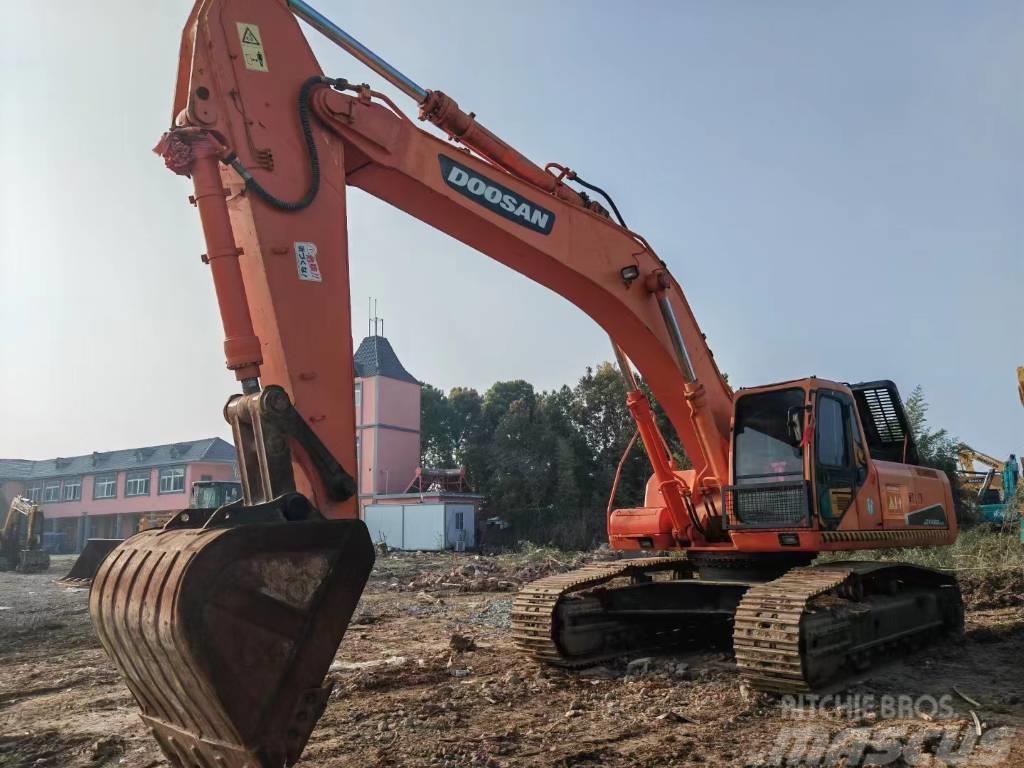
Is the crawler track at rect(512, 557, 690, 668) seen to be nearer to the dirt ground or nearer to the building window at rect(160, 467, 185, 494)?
the dirt ground

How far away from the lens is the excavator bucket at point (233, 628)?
3389mm

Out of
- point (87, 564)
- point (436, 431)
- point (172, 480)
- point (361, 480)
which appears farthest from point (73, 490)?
point (87, 564)

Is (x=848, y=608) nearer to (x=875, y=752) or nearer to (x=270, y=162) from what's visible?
(x=875, y=752)

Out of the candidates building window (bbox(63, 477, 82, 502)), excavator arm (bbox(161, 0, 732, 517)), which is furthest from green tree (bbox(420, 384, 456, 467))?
excavator arm (bbox(161, 0, 732, 517))

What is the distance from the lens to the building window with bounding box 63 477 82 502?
53.1m

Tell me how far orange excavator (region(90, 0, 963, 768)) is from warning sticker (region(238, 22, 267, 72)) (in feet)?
0.04

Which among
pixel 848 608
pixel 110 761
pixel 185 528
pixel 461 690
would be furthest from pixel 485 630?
pixel 185 528

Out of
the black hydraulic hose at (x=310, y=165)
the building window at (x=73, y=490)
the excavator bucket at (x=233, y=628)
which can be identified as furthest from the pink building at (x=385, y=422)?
the excavator bucket at (x=233, y=628)

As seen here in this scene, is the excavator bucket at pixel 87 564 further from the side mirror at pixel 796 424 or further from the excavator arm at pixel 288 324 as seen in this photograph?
the side mirror at pixel 796 424

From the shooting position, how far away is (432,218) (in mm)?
6379

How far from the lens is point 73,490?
176 feet

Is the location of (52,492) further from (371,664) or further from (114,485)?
(371,664)

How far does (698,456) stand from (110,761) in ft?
17.7

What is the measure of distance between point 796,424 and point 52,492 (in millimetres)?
59054
